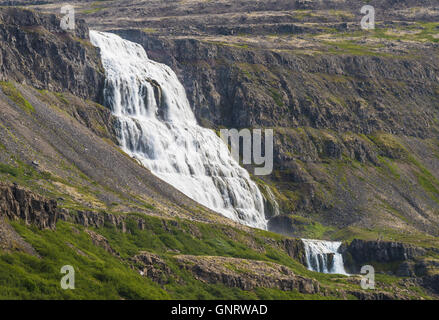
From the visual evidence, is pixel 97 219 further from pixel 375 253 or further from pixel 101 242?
pixel 375 253

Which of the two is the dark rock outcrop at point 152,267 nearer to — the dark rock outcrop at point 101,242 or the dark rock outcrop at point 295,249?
the dark rock outcrop at point 101,242

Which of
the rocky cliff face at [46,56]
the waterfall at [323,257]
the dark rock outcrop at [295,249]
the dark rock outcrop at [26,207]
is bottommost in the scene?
the waterfall at [323,257]

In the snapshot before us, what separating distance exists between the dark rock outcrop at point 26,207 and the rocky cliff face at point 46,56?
67.5 metres

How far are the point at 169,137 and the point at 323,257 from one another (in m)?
45.4

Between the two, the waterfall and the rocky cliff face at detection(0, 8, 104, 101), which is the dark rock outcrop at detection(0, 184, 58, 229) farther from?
the rocky cliff face at detection(0, 8, 104, 101)

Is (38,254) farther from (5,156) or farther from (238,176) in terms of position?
(238,176)

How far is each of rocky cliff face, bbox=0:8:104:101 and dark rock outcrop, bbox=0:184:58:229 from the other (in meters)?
67.5

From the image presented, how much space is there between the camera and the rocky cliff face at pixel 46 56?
155250mm

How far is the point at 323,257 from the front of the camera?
143 m

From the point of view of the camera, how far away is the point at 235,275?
327 ft

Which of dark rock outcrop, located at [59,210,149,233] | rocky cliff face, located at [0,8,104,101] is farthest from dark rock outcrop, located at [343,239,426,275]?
rocky cliff face, located at [0,8,104,101]

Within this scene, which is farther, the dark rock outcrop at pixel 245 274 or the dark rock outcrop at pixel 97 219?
the dark rock outcrop at pixel 245 274

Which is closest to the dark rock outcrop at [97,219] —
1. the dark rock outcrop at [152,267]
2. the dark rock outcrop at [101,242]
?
the dark rock outcrop at [101,242]
